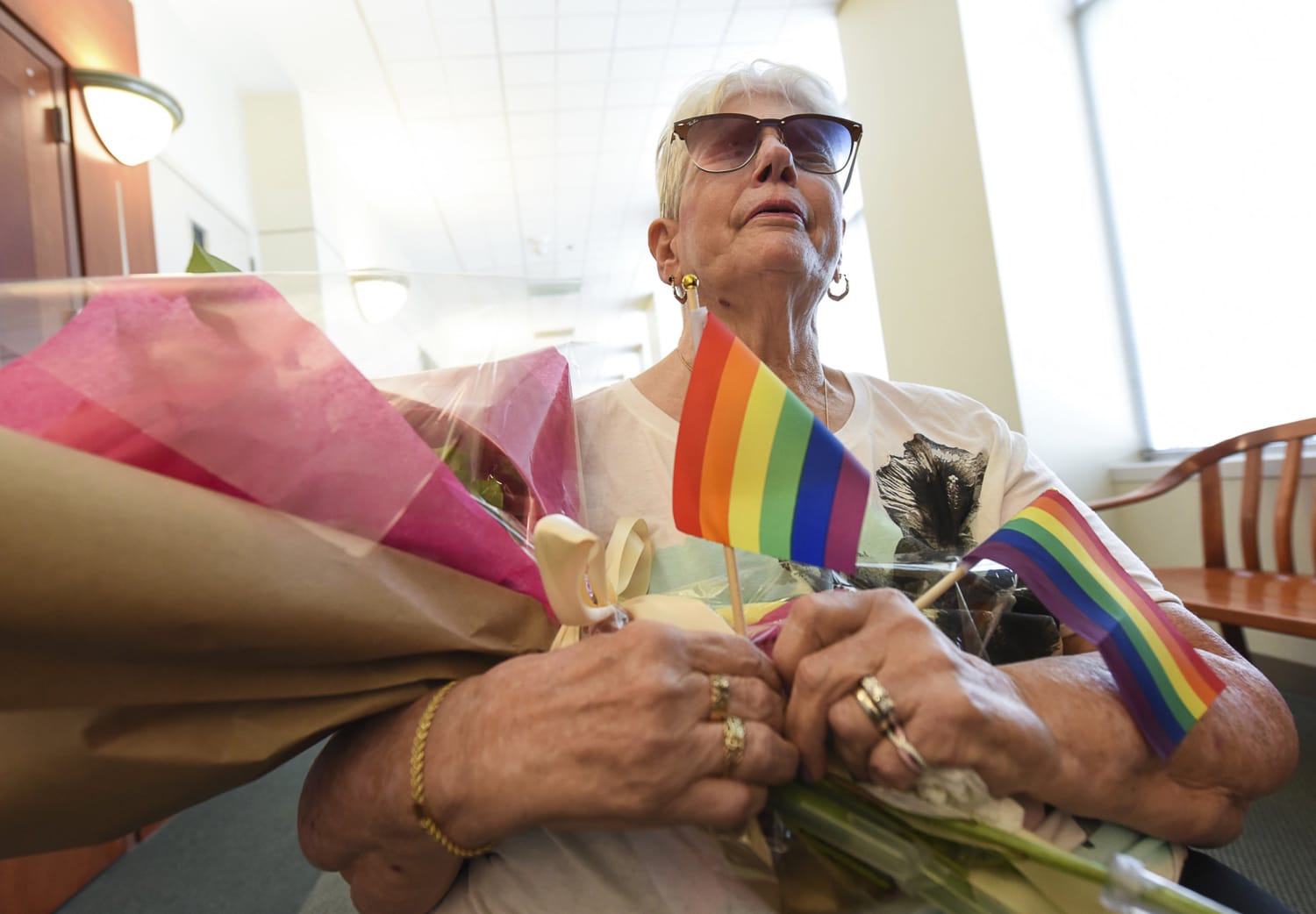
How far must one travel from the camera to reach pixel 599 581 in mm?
612

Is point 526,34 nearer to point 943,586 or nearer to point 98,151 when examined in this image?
point 98,151

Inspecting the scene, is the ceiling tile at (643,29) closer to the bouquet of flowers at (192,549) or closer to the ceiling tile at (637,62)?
the ceiling tile at (637,62)

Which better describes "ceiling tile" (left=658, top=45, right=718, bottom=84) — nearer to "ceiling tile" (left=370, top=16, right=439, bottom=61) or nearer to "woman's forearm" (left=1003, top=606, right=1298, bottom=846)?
"ceiling tile" (left=370, top=16, right=439, bottom=61)

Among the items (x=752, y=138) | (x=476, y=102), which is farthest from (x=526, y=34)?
(x=752, y=138)

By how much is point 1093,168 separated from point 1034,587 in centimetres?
336

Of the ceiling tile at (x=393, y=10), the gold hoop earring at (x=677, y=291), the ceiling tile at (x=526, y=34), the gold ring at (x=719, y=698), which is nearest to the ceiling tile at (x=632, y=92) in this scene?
the ceiling tile at (x=526, y=34)

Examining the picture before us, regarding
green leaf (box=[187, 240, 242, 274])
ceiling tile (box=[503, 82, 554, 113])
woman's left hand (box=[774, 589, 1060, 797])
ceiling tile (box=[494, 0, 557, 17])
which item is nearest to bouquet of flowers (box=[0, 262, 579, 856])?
green leaf (box=[187, 240, 242, 274])

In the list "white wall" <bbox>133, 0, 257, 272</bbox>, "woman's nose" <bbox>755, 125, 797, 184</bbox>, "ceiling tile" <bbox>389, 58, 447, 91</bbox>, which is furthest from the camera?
"ceiling tile" <bbox>389, 58, 447, 91</bbox>

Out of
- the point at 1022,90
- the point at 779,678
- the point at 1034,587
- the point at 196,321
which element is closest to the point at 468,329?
the point at 196,321

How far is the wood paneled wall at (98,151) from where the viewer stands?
2072 millimetres

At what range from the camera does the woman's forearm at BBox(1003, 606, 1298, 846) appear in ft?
1.84

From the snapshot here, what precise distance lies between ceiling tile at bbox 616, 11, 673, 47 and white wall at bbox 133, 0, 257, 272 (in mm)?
1960

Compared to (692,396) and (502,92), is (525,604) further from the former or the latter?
(502,92)

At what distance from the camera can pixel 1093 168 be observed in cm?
318
